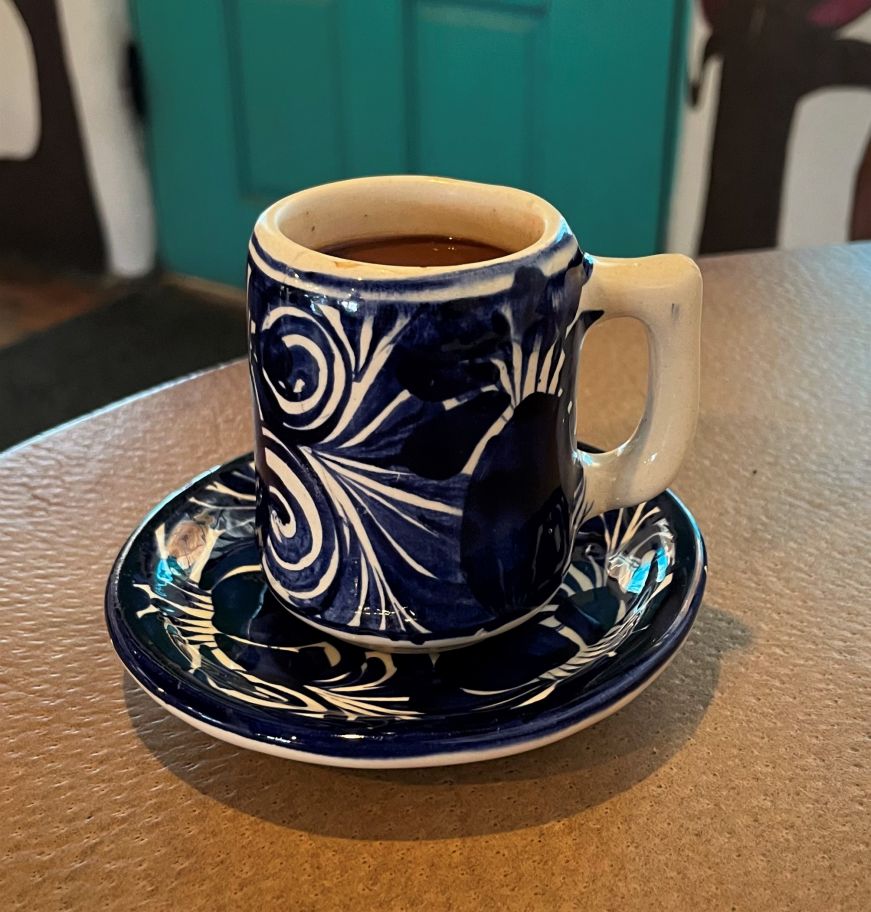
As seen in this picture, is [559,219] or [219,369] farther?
[219,369]

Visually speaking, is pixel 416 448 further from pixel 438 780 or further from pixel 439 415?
pixel 438 780

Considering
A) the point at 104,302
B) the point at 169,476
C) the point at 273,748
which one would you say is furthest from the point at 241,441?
the point at 104,302

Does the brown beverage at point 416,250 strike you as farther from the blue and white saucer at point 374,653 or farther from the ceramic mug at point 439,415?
the blue and white saucer at point 374,653

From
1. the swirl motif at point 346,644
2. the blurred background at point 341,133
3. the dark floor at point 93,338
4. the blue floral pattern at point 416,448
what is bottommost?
the dark floor at point 93,338

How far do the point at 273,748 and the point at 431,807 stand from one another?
0.06 meters

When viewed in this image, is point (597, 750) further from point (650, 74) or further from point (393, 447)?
point (650, 74)

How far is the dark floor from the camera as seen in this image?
1682 mm

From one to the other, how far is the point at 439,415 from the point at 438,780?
Result: 130 mm

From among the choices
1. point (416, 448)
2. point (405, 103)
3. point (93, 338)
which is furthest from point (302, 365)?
point (93, 338)

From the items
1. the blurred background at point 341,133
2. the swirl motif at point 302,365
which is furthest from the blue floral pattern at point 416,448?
the blurred background at point 341,133

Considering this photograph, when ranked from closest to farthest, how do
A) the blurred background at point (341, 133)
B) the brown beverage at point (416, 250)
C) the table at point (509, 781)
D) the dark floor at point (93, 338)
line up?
the table at point (509, 781), the brown beverage at point (416, 250), the blurred background at point (341, 133), the dark floor at point (93, 338)

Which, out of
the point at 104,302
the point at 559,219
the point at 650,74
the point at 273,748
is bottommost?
the point at 104,302

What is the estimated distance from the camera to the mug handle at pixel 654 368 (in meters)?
0.42

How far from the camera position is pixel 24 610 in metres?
0.48
